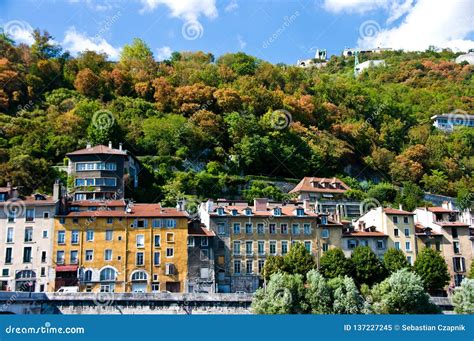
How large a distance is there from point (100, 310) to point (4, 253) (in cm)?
1155

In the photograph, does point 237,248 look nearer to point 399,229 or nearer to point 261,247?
point 261,247

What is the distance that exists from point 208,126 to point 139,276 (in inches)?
1248

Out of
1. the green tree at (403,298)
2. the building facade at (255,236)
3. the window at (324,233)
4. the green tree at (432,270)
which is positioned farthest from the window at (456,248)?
the green tree at (403,298)

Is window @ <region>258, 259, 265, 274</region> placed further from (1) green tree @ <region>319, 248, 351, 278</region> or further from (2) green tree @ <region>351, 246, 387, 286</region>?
(2) green tree @ <region>351, 246, 387, 286</region>

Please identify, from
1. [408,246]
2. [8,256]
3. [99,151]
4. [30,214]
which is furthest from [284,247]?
[8,256]

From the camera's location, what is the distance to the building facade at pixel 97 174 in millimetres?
59281

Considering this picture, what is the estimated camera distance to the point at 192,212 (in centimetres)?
5803

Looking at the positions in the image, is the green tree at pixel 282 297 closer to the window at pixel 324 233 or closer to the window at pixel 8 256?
the window at pixel 324 233

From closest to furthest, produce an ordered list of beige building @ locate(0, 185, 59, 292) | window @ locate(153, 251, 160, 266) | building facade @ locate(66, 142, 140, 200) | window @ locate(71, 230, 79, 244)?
beige building @ locate(0, 185, 59, 292)
window @ locate(71, 230, 79, 244)
window @ locate(153, 251, 160, 266)
building facade @ locate(66, 142, 140, 200)

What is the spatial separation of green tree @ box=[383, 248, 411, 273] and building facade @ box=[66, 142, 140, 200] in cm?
2614

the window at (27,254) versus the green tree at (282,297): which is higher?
→ the window at (27,254)

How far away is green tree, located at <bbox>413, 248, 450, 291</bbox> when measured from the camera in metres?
48.7

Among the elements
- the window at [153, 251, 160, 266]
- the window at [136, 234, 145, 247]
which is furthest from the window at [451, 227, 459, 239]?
the window at [136, 234, 145, 247]

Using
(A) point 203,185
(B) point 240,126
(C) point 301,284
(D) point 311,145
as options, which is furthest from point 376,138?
(C) point 301,284
